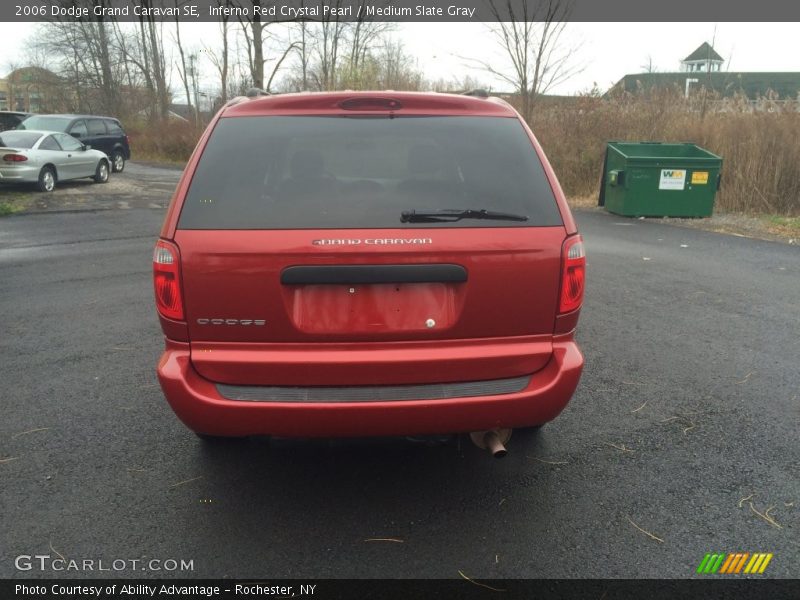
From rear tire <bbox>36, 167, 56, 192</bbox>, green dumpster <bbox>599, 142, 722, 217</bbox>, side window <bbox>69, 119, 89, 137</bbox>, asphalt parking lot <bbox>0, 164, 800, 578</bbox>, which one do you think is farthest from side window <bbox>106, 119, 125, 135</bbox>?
asphalt parking lot <bbox>0, 164, 800, 578</bbox>

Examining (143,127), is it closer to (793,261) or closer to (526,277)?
(793,261)

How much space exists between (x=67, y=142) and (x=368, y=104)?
16982 millimetres

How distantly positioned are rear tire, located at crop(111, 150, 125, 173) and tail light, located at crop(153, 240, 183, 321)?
889 inches

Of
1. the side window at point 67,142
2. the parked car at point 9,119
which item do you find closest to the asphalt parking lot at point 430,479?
the side window at point 67,142

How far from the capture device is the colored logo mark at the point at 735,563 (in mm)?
2506

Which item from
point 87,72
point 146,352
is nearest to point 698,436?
point 146,352

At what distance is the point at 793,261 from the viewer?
864 cm

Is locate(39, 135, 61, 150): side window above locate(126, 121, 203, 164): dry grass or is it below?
above

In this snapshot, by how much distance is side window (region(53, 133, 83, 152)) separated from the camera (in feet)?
54.2

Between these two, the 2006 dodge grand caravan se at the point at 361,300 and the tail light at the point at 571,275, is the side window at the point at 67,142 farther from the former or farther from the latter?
the tail light at the point at 571,275

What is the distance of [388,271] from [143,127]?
1598 inches

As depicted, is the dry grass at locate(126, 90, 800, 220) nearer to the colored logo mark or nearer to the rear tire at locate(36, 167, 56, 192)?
the colored logo mark

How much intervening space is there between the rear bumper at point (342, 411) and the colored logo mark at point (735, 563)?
34.8 inches

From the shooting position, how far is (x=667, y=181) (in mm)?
12578
